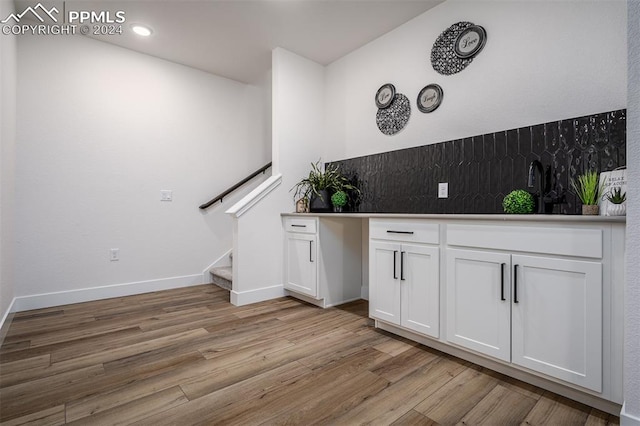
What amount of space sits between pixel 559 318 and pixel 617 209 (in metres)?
0.56

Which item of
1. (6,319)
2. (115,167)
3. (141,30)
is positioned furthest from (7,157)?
(141,30)

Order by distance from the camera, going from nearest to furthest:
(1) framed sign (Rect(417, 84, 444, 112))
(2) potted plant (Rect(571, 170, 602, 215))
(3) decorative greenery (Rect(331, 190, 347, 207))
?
(2) potted plant (Rect(571, 170, 602, 215)), (1) framed sign (Rect(417, 84, 444, 112)), (3) decorative greenery (Rect(331, 190, 347, 207))

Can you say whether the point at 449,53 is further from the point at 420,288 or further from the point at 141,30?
the point at 141,30

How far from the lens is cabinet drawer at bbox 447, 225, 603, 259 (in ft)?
4.44

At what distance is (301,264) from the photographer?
298 centimetres

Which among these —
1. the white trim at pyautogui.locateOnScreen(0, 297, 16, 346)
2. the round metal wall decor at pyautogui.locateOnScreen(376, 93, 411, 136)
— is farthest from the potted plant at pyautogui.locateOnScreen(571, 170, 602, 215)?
the white trim at pyautogui.locateOnScreen(0, 297, 16, 346)

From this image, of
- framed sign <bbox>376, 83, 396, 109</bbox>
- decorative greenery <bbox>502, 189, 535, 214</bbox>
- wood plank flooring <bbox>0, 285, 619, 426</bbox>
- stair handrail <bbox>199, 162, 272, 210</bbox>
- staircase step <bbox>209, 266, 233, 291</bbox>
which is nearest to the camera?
wood plank flooring <bbox>0, 285, 619, 426</bbox>

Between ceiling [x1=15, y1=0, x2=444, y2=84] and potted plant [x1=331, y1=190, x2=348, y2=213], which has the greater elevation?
ceiling [x1=15, y1=0, x2=444, y2=84]

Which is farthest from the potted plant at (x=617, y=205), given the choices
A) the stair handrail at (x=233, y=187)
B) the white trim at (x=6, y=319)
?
the white trim at (x=6, y=319)

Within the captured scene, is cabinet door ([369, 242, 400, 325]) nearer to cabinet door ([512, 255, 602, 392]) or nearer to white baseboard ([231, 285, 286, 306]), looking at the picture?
cabinet door ([512, 255, 602, 392])

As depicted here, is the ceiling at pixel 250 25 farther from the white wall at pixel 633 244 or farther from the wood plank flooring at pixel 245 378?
the wood plank flooring at pixel 245 378

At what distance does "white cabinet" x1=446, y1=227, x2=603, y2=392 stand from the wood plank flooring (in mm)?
177

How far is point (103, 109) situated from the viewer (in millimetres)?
3088

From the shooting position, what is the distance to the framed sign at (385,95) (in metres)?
2.86
